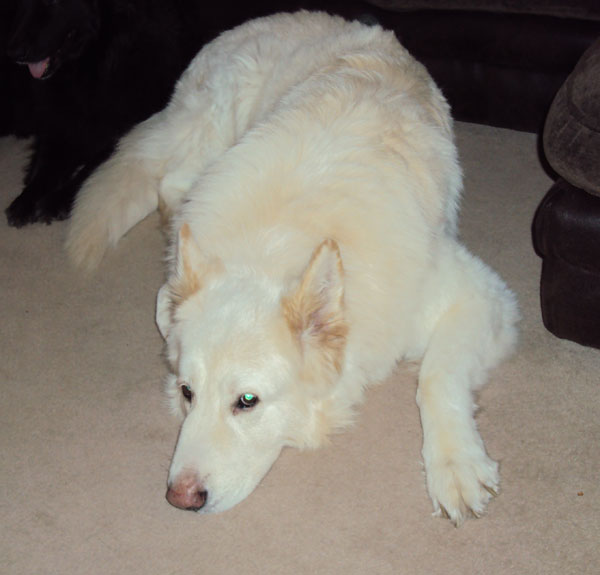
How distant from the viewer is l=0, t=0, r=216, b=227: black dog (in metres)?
3.38

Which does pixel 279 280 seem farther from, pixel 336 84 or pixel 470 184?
pixel 470 184

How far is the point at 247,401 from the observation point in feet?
6.40

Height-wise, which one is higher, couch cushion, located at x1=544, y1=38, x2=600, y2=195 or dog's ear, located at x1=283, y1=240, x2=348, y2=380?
couch cushion, located at x1=544, y1=38, x2=600, y2=195

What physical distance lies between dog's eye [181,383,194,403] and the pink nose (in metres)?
0.22

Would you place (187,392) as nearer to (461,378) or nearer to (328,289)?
(328,289)

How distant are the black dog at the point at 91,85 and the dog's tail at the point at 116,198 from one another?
0.27m

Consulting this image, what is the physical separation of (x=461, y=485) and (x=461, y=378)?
1.13 feet

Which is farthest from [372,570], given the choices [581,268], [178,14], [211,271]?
[178,14]

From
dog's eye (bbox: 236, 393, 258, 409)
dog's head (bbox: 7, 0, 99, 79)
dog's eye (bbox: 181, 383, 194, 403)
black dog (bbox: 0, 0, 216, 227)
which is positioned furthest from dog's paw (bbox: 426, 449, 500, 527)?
dog's head (bbox: 7, 0, 99, 79)

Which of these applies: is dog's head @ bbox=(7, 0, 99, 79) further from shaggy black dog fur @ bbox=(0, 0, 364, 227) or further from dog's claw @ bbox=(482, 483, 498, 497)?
dog's claw @ bbox=(482, 483, 498, 497)

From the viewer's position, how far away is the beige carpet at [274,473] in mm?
2043

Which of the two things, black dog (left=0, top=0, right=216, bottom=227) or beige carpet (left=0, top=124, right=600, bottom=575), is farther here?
black dog (left=0, top=0, right=216, bottom=227)

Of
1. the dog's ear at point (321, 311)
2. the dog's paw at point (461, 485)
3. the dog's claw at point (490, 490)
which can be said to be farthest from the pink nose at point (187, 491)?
the dog's claw at point (490, 490)

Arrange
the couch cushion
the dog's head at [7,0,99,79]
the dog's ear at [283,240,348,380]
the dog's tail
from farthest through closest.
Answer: the dog's head at [7,0,99,79] → the dog's tail → the couch cushion → the dog's ear at [283,240,348,380]
